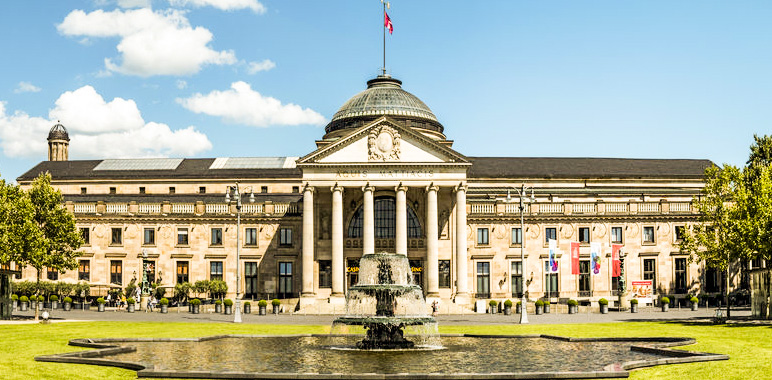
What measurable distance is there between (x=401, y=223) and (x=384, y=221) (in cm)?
511

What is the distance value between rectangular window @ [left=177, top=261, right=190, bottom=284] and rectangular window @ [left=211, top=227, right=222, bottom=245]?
12.6 feet

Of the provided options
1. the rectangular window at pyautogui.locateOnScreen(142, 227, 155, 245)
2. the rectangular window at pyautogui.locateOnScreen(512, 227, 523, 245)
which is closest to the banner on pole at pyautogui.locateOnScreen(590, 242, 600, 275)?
the rectangular window at pyautogui.locateOnScreen(512, 227, 523, 245)

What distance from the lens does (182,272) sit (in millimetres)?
92375

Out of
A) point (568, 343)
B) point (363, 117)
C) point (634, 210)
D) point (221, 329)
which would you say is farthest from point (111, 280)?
point (568, 343)

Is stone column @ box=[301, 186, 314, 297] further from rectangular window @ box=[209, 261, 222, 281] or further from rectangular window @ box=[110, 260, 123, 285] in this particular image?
rectangular window @ box=[110, 260, 123, 285]

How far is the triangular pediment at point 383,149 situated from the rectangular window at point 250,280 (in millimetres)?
14069

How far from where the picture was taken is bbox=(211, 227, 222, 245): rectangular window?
92.6m

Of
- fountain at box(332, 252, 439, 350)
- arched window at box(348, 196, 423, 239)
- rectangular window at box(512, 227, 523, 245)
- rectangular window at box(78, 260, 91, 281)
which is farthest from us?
rectangular window at box(78, 260, 91, 281)

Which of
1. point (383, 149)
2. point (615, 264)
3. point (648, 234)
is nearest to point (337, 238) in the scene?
point (383, 149)

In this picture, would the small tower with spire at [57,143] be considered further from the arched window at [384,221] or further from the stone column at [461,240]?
the stone column at [461,240]

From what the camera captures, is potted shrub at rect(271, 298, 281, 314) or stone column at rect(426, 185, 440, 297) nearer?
potted shrub at rect(271, 298, 281, 314)

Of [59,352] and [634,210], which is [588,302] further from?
[59,352]

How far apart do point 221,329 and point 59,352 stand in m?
18.3

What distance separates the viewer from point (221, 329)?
50.3 m
